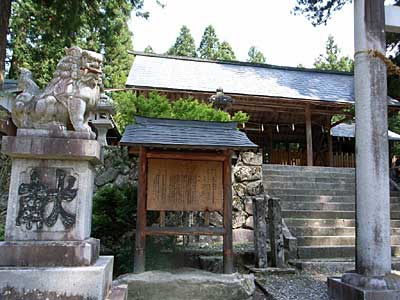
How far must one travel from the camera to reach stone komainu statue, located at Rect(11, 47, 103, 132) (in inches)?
133

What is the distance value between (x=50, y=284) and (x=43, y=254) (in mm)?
285

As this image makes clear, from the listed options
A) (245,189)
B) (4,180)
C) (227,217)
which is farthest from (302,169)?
(4,180)

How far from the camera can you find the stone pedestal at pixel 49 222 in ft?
9.91

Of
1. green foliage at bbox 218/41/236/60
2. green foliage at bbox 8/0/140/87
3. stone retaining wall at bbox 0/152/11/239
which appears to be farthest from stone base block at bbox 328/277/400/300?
green foliage at bbox 218/41/236/60

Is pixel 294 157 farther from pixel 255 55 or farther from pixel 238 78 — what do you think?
pixel 255 55

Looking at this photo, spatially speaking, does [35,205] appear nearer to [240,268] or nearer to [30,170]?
[30,170]

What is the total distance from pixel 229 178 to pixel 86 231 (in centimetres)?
259

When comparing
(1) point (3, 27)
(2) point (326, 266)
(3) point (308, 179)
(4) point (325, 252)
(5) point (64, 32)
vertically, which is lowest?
(2) point (326, 266)

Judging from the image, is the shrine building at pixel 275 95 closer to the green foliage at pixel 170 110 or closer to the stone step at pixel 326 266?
the green foliage at pixel 170 110

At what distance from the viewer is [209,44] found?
34.6m

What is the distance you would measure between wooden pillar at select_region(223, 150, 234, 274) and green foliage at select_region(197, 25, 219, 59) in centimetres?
2963

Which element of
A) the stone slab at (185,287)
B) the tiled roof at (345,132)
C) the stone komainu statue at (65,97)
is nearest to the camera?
the stone komainu statue at (65,97)

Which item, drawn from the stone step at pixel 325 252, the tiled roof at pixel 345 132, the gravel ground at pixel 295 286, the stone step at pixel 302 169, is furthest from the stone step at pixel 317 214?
the tiled roof at pixel 345 132

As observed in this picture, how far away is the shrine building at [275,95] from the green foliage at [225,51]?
16143 millimetres
